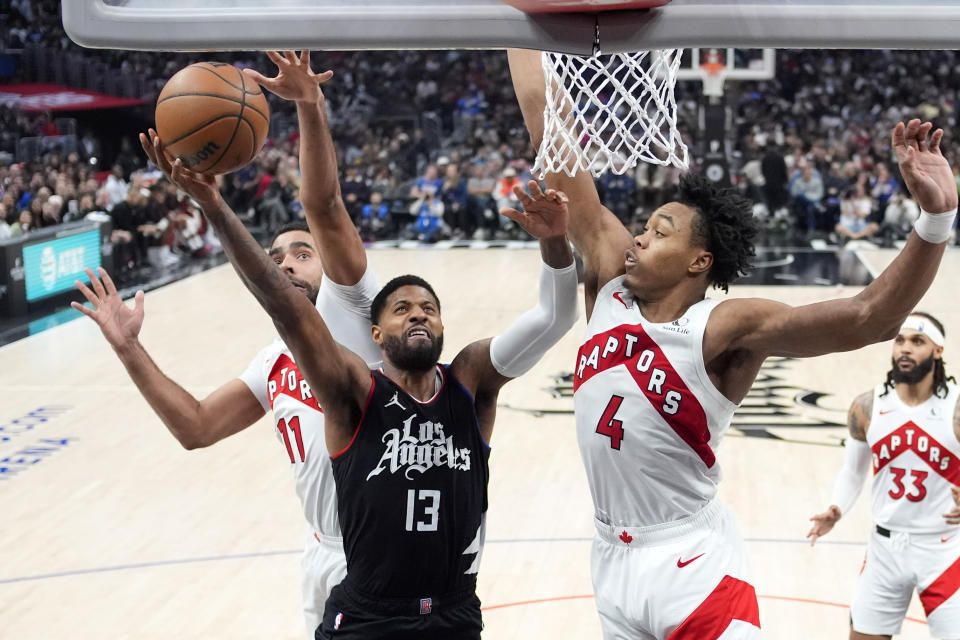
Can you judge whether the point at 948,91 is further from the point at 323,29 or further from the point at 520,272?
the point at 323,29

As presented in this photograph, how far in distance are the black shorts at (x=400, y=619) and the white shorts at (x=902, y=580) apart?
2022 mm

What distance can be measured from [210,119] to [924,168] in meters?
1.94

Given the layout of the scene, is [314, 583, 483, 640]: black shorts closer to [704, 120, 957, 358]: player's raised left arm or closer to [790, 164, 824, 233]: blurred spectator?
[704, 120, 957, 358]: player's raised left arm

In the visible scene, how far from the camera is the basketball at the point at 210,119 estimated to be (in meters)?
3.22

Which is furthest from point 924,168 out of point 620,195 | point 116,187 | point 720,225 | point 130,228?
point 116,187

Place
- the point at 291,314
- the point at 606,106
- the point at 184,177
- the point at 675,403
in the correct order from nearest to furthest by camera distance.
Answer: the point at 184,177 < the point at 291,314 < the point at 675,403 < the point at 606,106

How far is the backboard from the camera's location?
285 centimetres

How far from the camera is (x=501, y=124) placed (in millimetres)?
25031

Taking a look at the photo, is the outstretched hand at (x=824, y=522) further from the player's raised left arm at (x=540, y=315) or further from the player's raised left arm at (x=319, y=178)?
the player's raised left arm at (x=319, y=178)

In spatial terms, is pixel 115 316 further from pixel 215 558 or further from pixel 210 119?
pixel 215 558

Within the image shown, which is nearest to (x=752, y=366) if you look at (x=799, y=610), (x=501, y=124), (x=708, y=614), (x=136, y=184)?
(x=708, y=614)

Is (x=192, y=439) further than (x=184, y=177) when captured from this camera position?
Yes

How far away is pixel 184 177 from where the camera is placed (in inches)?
114

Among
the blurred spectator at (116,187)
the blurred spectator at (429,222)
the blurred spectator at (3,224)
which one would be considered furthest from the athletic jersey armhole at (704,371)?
the blurred spectator at (116,187)
